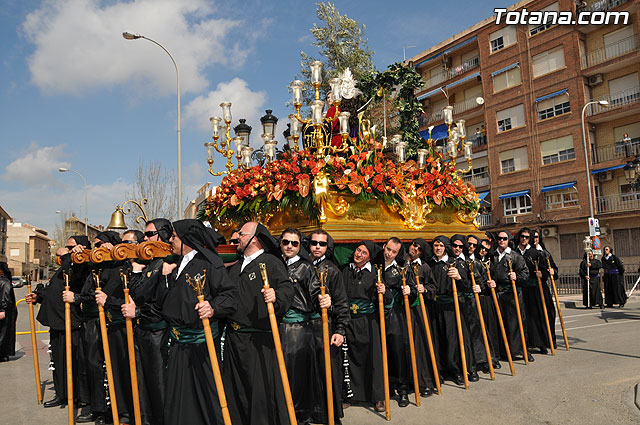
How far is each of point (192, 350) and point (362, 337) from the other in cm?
259

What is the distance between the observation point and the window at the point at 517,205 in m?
32.4

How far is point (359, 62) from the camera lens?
2394 cm

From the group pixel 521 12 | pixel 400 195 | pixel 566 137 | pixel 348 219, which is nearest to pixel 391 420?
pixel 348 219

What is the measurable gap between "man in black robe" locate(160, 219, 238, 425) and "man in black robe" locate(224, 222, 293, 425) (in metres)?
0.26

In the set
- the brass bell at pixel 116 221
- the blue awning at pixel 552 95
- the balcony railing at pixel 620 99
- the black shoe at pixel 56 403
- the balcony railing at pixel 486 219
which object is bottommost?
the black shoe at pixel 56 403

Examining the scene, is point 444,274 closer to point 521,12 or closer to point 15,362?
point 15,362

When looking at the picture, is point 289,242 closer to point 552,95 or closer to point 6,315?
point 6,315

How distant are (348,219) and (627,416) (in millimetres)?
4135

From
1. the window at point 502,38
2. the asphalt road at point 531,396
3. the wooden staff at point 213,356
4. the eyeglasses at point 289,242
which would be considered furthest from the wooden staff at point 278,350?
the window at point 502,38

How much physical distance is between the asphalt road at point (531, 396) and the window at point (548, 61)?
2481 cm

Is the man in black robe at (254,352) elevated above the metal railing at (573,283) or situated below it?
above

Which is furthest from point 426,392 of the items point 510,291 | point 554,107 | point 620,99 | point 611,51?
point 611,51

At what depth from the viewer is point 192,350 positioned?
4.30 m

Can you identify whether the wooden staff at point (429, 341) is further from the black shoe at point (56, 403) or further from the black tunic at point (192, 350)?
the black shoe at point (56, 403)
